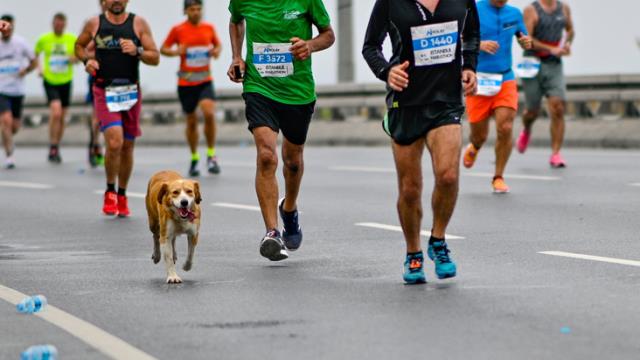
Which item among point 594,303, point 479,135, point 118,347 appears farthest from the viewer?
point 479,135

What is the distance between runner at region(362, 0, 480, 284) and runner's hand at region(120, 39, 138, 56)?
503cm

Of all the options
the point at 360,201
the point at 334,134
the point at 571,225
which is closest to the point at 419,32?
the point at 571,225

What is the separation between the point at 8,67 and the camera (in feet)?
79.9

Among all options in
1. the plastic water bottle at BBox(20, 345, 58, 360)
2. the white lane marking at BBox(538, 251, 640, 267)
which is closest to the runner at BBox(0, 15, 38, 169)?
the white lane marking at BBox(538, 251, 640, 267)

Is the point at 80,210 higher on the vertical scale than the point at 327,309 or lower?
lower

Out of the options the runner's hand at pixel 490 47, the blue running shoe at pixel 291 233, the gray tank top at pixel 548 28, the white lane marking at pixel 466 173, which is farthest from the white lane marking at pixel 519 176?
the blue running shoe at pixel 291 233

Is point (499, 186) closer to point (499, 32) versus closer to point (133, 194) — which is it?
point (499, 32)

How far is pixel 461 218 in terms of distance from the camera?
13.5 meters

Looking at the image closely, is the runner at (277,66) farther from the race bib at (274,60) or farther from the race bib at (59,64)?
the race bib at (59,64)

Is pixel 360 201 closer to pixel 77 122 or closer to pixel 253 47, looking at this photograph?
pixel 253 47

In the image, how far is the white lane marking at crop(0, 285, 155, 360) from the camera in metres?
7.14

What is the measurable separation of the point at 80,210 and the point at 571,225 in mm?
4932

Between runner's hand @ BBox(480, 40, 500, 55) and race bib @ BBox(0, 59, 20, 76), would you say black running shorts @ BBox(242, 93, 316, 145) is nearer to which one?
runner's hand @ BBox(480, 40, 500, 55)

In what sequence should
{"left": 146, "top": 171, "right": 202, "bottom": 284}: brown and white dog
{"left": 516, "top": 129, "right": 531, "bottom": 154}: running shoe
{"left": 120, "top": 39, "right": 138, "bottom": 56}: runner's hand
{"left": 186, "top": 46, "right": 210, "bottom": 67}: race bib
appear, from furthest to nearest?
{"left": 516, "top": 129, "right": 531, "bottom": 154}: running shoe
{"left": 186, "top": 46, "right": 210, "bottom": 67}: race bib
{"left": 120, "top": 39, "right": 138, "bottom": 56}: runner's hand
{"left": 146, "top": 171, "right": 202, "bottom": 284}: brown and white dog
